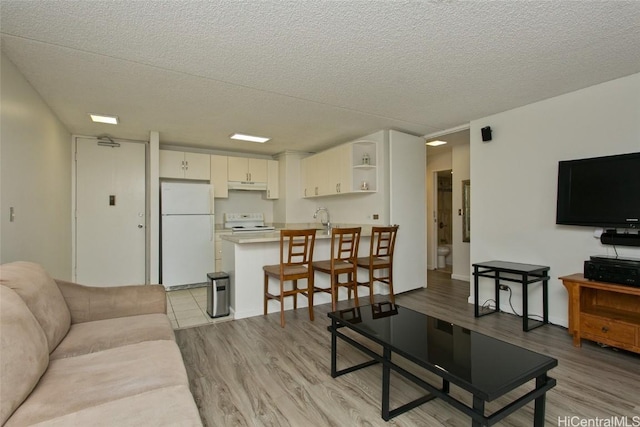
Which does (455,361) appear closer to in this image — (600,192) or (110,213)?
(600,192)

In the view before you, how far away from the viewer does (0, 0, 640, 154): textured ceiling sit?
184 cm

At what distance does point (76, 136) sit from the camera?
4.60m

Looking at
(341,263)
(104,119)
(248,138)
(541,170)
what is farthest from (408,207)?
(104,119)

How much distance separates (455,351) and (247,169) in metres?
4.92

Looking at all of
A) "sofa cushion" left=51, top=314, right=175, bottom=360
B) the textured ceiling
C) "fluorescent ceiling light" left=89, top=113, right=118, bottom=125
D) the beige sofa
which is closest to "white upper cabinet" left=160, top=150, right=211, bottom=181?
"fluorescent ceiling light" left=89, top=113, right=118, bottom=125

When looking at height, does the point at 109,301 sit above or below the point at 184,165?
below

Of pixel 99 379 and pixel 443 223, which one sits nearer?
pixel 99 379

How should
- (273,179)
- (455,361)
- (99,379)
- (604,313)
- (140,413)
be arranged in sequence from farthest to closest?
(273,179)
(604,313)
(455,361)
(99,379)
(140,413)

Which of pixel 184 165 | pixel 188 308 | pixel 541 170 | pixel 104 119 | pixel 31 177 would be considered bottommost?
pixel 188 308

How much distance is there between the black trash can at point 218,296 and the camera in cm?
347

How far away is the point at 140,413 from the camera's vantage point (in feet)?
3.78

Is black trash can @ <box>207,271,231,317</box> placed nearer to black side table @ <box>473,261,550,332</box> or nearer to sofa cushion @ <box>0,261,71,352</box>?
sofa cushion @ <box>0,261,71,352</box>

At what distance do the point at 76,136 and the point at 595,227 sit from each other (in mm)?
6448

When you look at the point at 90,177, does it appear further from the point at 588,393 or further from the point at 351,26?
the point at 588,393
